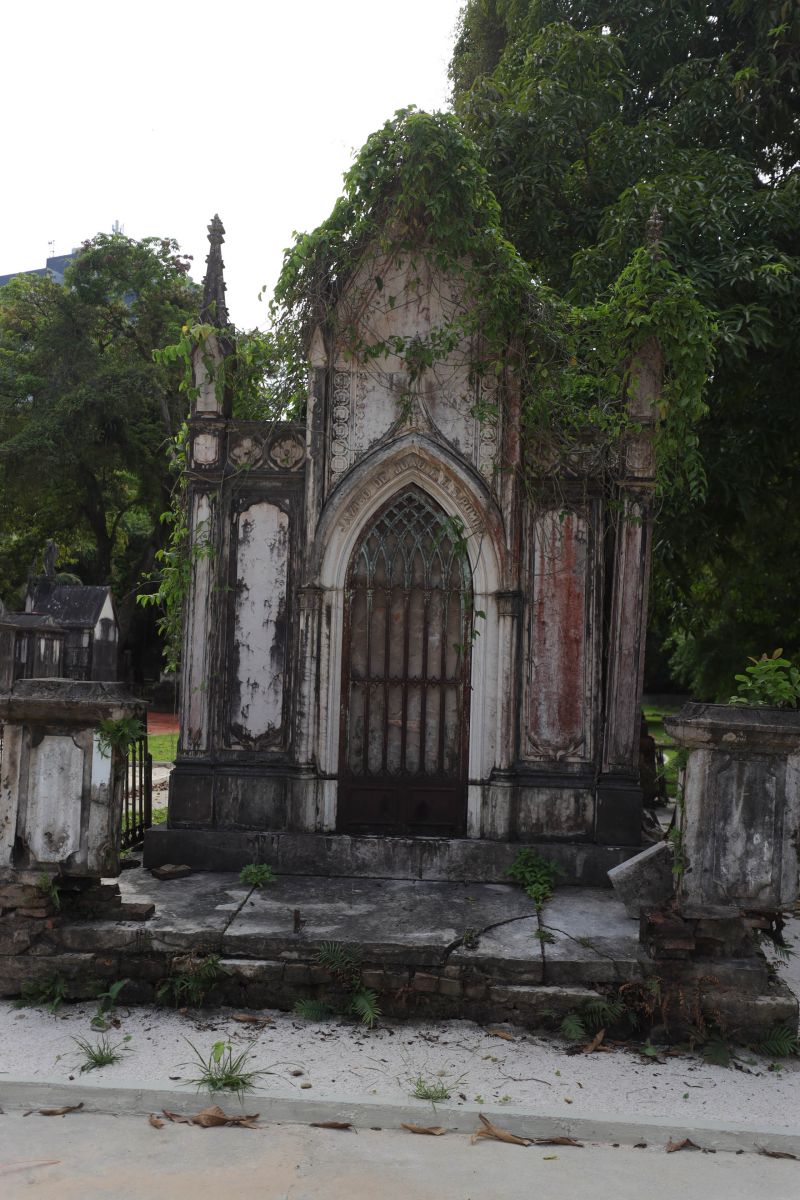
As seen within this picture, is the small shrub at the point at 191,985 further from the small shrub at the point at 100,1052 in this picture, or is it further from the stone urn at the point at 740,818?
the stone urn at the point at 740,818

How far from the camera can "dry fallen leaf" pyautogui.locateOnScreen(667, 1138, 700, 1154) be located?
3981 millimetres

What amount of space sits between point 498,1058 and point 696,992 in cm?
114

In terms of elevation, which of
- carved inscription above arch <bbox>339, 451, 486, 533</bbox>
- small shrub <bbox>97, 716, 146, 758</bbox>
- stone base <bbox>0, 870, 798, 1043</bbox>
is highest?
carved inscription above arch <bbox>339, 451, 486, 533</bbox>

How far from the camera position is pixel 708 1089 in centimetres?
451

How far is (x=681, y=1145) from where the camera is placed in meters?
4.00

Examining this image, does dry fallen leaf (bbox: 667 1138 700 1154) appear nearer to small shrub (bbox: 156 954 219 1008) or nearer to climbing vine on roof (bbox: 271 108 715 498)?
small shrub (bbox: 156 954 219 1008)

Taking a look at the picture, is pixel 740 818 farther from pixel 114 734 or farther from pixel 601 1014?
pixel 114 734

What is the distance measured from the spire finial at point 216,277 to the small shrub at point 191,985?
185 inches

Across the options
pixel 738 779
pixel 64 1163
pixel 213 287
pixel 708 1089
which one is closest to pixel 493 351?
pixel 213 287

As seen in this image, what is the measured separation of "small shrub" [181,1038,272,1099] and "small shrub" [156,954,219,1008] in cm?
46

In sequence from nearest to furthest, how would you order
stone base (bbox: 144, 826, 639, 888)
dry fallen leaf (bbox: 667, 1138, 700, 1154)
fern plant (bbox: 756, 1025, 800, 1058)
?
dry fallen leaf (bbox: 667, 1138, 700, 1154), fern plant (bbox: 756, 1025, 800, 1058), stone base (bbox: 144, 826, 639, 888)

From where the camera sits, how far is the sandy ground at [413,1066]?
14.2ft

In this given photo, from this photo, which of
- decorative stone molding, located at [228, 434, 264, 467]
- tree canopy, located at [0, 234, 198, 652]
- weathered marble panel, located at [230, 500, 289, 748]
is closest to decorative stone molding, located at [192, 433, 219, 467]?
decorative stone molding, located at [228, 434, 264, 467]

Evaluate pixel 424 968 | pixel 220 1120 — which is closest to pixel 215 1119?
pixel 220 1120
